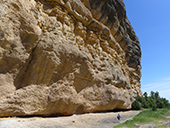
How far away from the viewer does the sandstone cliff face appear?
7477 millimetres

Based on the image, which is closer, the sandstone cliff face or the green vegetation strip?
the sandstone cliff face

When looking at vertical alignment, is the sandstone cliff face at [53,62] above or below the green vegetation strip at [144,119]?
above

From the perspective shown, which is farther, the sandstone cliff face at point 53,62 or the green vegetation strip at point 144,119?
the green vegetation strip at point 144,119

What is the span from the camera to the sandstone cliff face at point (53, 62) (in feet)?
24.5

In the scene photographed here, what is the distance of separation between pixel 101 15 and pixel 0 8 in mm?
12553

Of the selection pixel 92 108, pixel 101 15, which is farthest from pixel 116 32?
pixel 92 108

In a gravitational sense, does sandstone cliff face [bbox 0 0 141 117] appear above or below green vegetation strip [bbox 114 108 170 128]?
above

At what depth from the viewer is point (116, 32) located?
20.3 m

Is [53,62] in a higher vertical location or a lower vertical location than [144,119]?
higher

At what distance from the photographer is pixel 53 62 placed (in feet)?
30.8

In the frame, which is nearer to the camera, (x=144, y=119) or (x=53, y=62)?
(x=53, y=62)

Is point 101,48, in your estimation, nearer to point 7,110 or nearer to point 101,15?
point 101,15

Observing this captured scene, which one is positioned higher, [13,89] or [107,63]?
[107,63]

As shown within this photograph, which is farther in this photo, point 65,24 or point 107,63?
point 107,63
